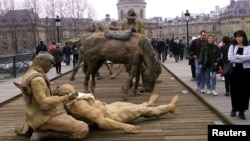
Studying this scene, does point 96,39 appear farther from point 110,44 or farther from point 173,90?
point 173,90

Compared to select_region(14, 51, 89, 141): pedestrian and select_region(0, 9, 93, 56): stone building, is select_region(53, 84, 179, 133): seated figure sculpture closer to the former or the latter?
select_region(14, 51, 89, 141): pedestrian

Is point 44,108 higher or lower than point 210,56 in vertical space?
lower

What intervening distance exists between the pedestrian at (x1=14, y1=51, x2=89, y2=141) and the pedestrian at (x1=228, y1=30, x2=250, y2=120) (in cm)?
305

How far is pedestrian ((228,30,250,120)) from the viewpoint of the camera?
308 inches

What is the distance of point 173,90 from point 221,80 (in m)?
2.95

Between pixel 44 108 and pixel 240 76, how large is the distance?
3.83 m

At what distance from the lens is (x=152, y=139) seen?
6633mm

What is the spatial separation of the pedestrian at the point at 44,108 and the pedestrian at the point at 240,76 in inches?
120

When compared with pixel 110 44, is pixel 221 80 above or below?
below

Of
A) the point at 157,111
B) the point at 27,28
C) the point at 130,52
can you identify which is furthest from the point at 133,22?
the point at 27,28

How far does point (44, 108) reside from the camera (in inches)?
245

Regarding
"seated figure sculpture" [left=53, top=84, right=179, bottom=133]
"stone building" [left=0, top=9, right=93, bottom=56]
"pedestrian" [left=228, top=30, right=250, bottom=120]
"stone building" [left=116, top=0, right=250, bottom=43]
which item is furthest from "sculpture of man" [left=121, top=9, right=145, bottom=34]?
"stone building" [left=116, top=0, right=250, bottom=43]

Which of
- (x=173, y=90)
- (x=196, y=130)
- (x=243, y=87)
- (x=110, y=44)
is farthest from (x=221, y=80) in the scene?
(x=196, y=130)

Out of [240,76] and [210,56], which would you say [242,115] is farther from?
[210,56]
